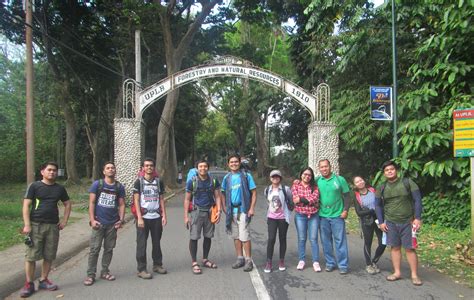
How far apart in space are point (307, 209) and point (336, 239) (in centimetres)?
61

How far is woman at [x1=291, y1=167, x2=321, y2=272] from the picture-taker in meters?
6.61

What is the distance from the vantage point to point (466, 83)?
1003cm

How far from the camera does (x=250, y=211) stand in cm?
662

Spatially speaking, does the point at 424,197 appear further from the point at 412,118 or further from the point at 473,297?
the point at 473,297

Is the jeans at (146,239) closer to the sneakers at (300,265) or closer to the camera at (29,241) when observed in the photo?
the camera at (29,241)

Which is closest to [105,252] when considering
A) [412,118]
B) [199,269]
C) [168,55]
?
[199,269]

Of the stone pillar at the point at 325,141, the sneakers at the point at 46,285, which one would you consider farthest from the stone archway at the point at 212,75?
the sneakers at the point at 46,285

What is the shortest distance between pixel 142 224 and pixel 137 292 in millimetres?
1029

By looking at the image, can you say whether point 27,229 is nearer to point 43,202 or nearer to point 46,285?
point 43,202

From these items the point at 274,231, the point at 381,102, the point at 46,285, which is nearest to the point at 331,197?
the point at 274,231

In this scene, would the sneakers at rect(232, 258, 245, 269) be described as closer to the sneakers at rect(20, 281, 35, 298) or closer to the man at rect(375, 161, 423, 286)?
the man at rect(375, 161, 423, 286)

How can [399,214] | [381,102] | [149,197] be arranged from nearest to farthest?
[399,214]
[149,197]
[381,102]

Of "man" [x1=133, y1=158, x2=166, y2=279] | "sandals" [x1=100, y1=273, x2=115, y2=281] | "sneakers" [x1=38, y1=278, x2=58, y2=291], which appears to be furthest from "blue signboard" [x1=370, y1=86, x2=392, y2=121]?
"sneakers" [x1=38, y1=278, x2=58, y2=291]

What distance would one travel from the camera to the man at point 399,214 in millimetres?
5945
